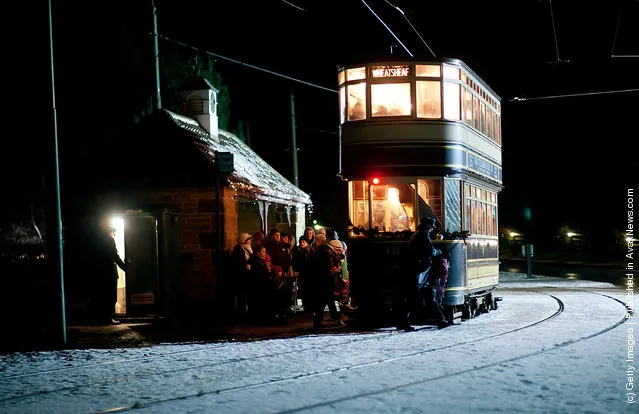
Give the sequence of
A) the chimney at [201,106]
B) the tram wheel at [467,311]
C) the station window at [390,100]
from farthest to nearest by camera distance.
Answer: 1. the chimney at [201,106]
2. the tram wheel at [467,311]
3. the station window at [390,100]

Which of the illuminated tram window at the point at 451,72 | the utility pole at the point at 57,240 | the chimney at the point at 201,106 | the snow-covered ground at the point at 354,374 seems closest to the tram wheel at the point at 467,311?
the snow-covered ground at the point at 354,374

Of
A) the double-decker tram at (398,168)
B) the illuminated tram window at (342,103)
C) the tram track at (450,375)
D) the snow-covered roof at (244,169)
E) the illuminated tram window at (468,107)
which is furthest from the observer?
the snow-covered roof at (244,169)

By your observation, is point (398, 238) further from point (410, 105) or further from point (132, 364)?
point (132, 364)

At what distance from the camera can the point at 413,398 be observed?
822 cm

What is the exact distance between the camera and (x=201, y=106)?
74.4 ft

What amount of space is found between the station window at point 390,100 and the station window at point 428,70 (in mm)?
340

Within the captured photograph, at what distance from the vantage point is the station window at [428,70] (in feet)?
51.1

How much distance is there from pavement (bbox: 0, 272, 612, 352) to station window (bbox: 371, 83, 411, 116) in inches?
155

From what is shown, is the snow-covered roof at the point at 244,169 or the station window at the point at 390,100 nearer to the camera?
the station window at the point at 390,100

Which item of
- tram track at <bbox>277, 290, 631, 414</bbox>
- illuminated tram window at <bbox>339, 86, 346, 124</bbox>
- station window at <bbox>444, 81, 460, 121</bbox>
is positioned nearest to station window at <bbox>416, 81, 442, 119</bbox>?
station window at <bbox>444, 81, 460, 121</bbox>

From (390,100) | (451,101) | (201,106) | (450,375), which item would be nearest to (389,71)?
(390,100)

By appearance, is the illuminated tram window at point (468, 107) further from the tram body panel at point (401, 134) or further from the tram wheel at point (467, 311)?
the tram wheel at point (467, 311)

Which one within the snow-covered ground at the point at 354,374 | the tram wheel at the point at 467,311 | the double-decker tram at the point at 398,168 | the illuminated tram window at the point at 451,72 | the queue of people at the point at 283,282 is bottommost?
the tram wheel at the point at 467,311

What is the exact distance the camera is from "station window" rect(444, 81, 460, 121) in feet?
51.7
